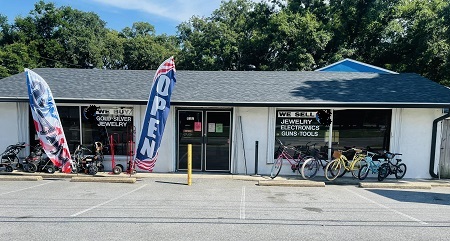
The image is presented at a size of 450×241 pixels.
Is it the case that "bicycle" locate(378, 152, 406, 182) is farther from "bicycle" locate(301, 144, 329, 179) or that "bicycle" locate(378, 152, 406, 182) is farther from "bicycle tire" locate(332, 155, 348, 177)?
"bicycle" locate(301, 144, 329, 179)

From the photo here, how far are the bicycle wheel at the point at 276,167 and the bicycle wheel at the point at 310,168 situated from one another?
2.72ft

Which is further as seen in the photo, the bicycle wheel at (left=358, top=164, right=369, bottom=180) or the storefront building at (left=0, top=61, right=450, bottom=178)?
the storefront building at (left=0, top=61, right=450, bottom=178)

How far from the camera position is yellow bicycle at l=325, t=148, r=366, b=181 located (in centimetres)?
989

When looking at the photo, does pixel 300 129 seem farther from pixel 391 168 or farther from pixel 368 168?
pixel 391 168

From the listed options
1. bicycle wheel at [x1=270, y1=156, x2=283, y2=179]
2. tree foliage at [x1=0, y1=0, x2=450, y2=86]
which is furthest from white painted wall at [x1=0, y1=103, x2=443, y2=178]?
tree foliage at [x1=0, y1=0, x2=450, y2=86]

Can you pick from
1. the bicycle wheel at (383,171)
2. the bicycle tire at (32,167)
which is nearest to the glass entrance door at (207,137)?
the bicycle tire at (32,167)

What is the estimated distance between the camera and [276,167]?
34.7 ft

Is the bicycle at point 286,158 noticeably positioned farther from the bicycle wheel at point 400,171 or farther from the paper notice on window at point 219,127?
the bicycle wheel at point 400,171

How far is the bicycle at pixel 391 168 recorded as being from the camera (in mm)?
10000

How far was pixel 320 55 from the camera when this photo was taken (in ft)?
79.9

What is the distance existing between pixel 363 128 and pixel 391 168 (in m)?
1.65

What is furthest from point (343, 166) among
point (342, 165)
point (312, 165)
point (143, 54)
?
point (143, 54)

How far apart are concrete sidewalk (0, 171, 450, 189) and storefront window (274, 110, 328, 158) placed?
4.19ft

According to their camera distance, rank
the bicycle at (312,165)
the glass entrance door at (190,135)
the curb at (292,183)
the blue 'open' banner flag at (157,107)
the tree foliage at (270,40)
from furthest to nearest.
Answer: the tree foliage at (270,40)
the glass entrance door at (190,135)
the bicycle at (312,165)
the curb at (292,183)
the blue 'open' banner flag at (157,107)
